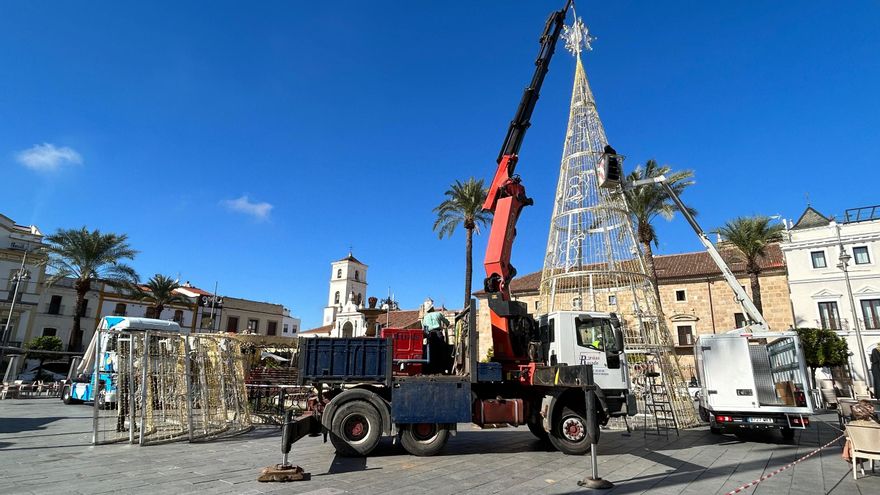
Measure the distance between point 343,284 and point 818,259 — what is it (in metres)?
57.4

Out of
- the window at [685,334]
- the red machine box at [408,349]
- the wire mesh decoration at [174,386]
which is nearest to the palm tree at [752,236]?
the window at [685,334]

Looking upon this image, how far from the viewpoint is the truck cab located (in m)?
10.5

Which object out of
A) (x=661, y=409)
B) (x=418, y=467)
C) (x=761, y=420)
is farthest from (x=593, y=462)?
(x=661, y=409)

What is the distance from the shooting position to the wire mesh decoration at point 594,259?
14.7m

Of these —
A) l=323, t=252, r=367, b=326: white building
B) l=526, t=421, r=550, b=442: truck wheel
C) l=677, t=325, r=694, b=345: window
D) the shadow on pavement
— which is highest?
l=323, t=252, r=367, b=326: white building

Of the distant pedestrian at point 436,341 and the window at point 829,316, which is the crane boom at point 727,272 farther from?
A: the window at point 829,316

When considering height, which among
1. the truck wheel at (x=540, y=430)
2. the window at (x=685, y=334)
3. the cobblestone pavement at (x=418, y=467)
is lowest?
the cobblestone pavement at (x=418, y=467)

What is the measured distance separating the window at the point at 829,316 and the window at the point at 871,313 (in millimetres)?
1346

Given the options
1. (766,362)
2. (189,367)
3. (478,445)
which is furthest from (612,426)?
(189,367)

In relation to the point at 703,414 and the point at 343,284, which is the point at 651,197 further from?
the point at 343,284

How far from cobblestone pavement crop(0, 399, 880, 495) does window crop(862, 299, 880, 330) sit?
23667 mm

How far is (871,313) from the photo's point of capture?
2819 centimetres

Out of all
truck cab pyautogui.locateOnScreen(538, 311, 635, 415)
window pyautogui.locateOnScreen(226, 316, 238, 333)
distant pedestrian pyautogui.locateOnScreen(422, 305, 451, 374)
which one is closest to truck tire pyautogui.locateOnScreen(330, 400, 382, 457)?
distant pedestrian pyautogui.locateOnScreen(422, 305, 451, 374)

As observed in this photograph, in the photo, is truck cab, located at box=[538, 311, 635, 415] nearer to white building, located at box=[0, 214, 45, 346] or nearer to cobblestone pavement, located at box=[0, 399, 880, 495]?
cobblestone pavement, located at box=[0, 399, 880, 495]
